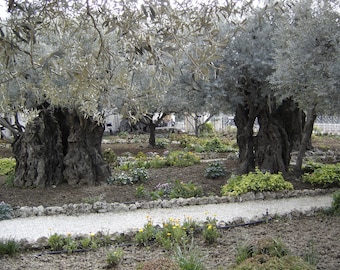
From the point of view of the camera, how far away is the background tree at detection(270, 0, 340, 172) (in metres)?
5.65

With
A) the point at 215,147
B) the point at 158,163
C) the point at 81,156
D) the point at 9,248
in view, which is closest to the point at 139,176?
the point at 81,156

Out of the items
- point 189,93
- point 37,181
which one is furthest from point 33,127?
point 189,93

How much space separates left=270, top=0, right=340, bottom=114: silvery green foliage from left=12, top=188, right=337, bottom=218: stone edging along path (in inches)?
85.3

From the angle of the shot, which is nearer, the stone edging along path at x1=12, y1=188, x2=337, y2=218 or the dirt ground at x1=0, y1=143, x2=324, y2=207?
the stone edging along path at x1=12, y1=188, x2=337, y2=218

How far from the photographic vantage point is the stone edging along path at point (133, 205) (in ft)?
23.6

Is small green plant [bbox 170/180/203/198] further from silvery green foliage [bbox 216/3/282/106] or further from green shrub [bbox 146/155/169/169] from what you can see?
green shrub [bbox 146/155/169/169]

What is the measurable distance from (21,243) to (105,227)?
136 centimetres

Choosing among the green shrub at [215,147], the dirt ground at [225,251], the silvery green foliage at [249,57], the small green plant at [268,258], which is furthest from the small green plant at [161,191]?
the green shrub at [215,147]

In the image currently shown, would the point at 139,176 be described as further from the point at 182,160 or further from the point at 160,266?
the point at 160,266

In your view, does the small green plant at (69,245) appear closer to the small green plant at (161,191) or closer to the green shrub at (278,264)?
the green shrub at (278,264)

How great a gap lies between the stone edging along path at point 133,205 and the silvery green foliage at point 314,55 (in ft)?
7.11

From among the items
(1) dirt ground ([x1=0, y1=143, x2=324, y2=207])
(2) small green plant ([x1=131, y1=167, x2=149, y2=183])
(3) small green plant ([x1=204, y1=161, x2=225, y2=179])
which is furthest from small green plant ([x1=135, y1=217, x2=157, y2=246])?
(3) small green plant ([x1=204, y1=161, x2=225, y2=179])

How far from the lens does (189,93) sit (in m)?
8.94

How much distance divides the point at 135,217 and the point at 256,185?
2.58 metres
